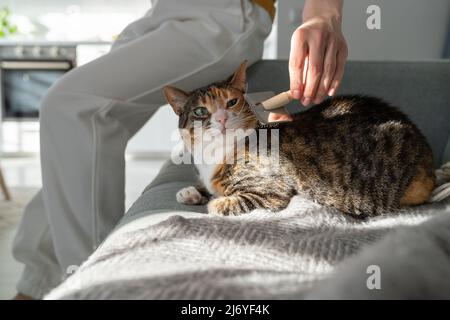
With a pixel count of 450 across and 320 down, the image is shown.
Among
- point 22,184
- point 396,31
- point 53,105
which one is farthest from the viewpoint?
point 22,184

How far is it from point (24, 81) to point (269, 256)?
14.4 ft

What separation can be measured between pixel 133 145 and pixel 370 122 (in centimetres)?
377

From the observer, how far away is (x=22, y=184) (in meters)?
3.62

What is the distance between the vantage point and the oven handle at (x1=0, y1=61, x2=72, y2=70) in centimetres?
444

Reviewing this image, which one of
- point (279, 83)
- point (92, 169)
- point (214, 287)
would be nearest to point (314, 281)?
point (214, 287)

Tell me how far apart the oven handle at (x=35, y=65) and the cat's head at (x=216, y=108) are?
11.9 feet

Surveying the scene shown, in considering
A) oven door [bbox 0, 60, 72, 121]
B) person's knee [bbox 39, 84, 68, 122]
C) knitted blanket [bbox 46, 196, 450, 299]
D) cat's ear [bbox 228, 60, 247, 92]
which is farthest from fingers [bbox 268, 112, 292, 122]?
oven door [bbox 0, 60, 72, 121]

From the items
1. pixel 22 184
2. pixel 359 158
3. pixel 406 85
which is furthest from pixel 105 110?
pixel 22 184

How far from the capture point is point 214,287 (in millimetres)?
545

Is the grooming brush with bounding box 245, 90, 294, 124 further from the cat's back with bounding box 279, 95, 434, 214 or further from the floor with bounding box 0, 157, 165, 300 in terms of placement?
the floor with bounding box 0, 157, 165, 300

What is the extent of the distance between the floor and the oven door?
54 centimetres
